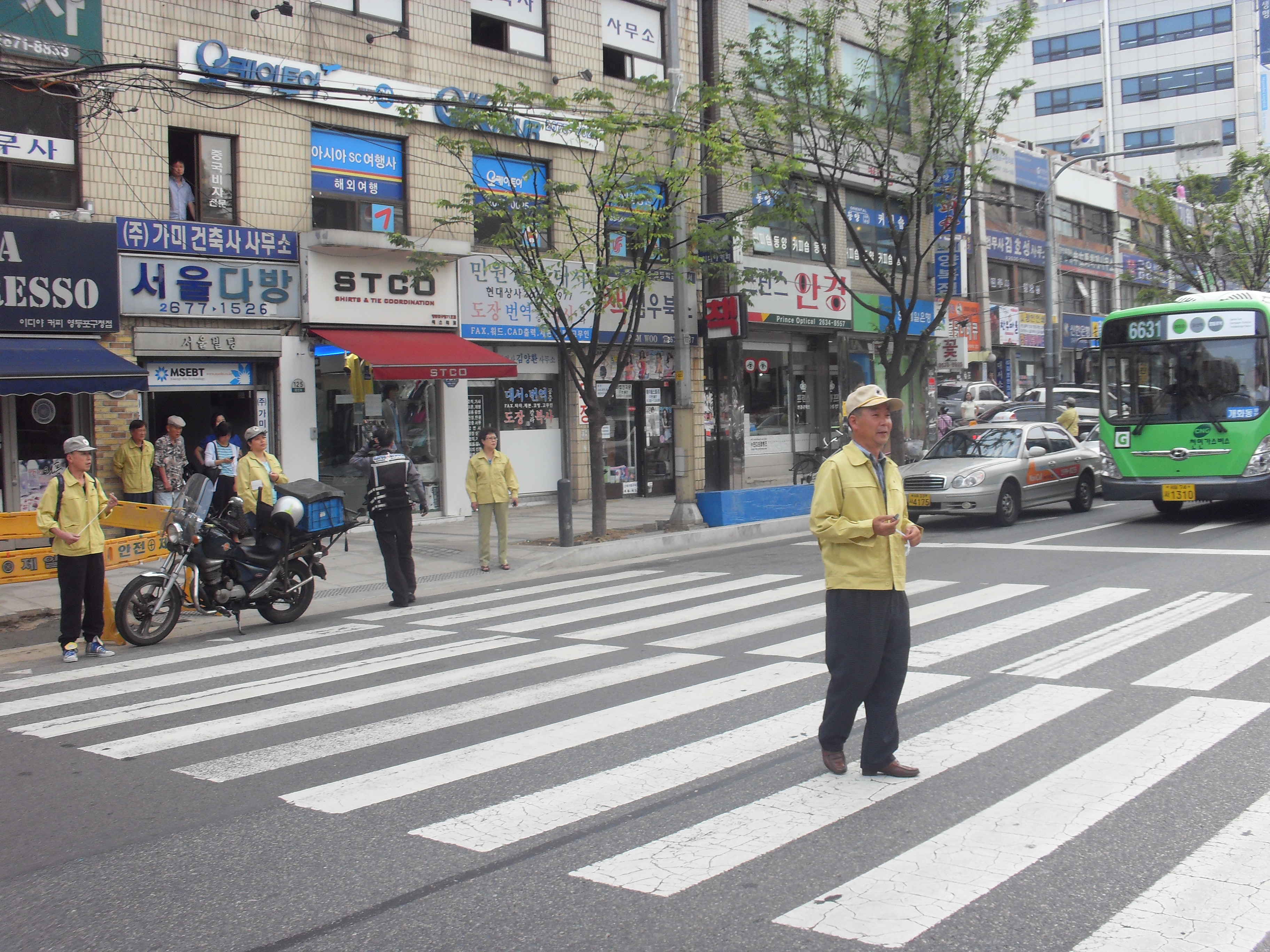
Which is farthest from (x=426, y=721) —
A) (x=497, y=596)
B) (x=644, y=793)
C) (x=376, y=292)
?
(x=376, y=292)

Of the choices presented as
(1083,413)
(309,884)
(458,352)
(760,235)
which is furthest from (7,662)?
(1083,413)

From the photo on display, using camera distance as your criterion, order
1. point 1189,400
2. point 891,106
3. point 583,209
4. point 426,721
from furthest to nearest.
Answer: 1. point 583,209
2. point 891,106
3. point 1189,400
4. point 426,721

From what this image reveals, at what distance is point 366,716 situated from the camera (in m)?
7.16

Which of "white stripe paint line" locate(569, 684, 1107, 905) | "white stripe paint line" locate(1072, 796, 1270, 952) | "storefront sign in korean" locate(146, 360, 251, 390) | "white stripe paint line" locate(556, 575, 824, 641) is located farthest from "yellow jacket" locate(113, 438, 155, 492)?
"white stripe paint line" locate(1072, 796, 1270, 952)

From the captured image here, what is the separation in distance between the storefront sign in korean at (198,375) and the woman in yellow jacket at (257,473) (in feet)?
13.9

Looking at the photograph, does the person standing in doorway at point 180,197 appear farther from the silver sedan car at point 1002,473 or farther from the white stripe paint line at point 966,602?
the white stripe paint line at point 966,602

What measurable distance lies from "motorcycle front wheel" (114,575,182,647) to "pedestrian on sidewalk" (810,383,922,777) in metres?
6.81

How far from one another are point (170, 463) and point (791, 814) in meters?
13.2

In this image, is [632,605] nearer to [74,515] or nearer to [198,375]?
[74,515]

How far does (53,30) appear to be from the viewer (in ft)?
49.1

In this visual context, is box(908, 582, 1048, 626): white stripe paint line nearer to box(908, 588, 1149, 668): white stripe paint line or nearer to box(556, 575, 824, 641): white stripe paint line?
box(908, 588, 1149, 668): white stripe paint line

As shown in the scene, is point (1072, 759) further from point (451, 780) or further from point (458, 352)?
point (458, 352)

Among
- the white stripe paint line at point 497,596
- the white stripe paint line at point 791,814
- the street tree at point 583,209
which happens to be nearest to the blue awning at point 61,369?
the street tree at point 583,209

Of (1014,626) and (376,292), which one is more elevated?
(376,292)
